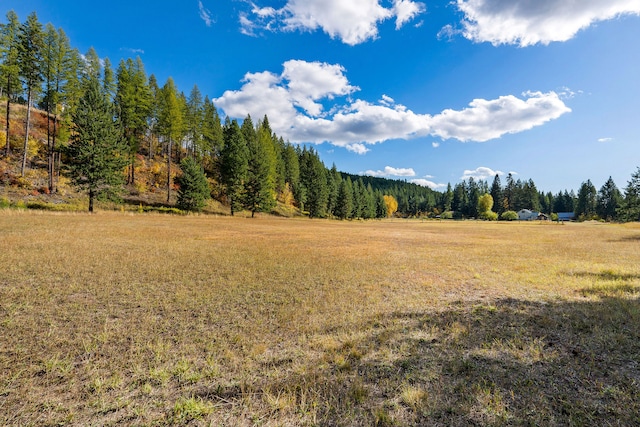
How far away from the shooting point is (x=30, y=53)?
3425cm

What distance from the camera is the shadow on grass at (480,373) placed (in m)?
3.56

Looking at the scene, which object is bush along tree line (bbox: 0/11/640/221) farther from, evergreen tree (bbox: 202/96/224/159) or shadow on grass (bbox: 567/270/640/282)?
shadow on grass (bbox: 567/270/640/282)

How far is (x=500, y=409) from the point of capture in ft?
11.9

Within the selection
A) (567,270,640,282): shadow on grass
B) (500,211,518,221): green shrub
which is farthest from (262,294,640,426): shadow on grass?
(500,211,518,221): green shrub

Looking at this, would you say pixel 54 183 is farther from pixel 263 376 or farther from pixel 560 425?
pixel 560 425

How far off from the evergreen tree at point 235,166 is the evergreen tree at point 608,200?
129014 millimetres

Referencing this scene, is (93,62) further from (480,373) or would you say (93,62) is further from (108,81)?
(480,373)

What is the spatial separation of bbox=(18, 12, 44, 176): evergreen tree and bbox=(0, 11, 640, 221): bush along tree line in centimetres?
10

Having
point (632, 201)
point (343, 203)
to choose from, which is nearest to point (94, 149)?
point (343, 203)

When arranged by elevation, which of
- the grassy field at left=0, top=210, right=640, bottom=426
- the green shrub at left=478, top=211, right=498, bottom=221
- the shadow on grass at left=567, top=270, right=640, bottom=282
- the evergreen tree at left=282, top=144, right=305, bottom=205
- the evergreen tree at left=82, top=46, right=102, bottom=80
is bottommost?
the grassy field at left=0, top=210, right=640, bottom=426

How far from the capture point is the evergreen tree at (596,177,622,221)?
100062mm

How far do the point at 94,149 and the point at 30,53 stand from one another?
15.2 m

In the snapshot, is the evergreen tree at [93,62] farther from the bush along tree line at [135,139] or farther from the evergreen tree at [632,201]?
the evergreen tree at [632,201]

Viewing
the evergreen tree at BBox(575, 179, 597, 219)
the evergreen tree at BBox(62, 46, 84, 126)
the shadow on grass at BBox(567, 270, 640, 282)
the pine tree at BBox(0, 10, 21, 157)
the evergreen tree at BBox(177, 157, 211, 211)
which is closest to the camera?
the shadow on grass at BBox(567, 270, 640, 282)
